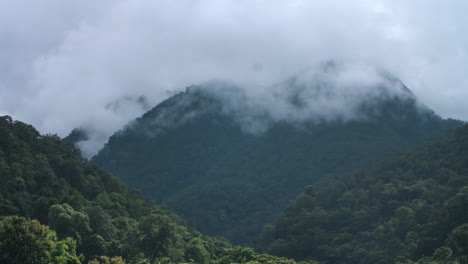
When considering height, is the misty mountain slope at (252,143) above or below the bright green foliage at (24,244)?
above

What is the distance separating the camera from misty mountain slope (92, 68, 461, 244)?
397 feet

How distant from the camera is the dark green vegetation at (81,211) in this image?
178ft

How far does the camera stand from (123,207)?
247 ft

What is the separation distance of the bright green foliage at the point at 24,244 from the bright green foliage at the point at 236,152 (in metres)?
74.1

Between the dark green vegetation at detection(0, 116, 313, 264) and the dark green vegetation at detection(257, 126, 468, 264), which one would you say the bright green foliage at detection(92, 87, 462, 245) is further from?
the dark green vegetation at detection(0, 116, 313, 264)

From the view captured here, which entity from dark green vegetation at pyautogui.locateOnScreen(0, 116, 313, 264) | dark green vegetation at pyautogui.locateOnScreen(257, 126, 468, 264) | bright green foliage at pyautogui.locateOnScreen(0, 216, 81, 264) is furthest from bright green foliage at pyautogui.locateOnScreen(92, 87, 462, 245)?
bright green foliage at pyautogui.locateOnScreen(0, 216, 81, 264)

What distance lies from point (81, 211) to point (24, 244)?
→ 27120 millimetres

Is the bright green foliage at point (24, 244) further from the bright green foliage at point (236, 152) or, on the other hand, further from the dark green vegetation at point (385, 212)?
the bright green foliage at point (236, 152)

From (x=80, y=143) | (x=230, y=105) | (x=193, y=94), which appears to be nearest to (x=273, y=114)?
(x=230, y=105)

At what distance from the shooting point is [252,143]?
486 feet

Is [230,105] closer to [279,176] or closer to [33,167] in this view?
[279,176]

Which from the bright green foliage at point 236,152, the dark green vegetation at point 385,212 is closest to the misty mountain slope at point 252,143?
the bright green foliage at point 236,152

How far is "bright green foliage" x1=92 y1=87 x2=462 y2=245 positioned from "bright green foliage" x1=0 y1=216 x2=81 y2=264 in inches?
2916

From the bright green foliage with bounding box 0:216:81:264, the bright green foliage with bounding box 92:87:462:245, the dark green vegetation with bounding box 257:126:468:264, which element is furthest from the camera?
the bright green foliage with bounding box 92:87:462:245
